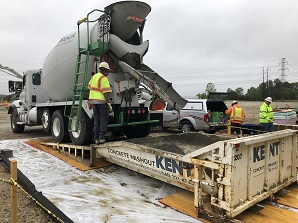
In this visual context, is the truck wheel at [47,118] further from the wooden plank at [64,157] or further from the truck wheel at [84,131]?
the truck wheel at [84,131]

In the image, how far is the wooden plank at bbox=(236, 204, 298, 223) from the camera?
371 centimetres

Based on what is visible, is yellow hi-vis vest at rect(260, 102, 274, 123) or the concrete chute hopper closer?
the concrete chute hopper

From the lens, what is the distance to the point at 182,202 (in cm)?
433

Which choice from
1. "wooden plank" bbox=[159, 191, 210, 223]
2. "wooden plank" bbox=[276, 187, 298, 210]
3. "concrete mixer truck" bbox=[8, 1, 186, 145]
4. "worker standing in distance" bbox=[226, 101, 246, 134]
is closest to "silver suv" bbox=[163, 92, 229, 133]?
"worker standing in distance" bbox=[226, 101, 246, 134]

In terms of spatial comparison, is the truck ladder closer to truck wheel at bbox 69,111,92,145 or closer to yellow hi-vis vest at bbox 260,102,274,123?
truck wheel at bbox 69,111,92,145

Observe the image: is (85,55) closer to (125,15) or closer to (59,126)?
(125,15)

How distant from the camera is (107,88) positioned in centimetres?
579

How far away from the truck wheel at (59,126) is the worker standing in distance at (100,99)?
199 centimetres

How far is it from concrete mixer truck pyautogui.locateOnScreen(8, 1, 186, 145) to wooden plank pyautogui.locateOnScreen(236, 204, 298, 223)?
289 cm

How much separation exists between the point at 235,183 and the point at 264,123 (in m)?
6.17

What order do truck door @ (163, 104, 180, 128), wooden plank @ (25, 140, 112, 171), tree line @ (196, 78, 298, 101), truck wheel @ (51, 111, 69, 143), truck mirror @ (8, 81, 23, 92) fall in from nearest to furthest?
wooden plank @ (25, 140, 112, 171)
truck wheel @ (51, 111, 69, 143)
truck mirror @ (8, 81, 23, 92)
truck door @ (163, 104, 180, 128)
tree line @ (196, 78, 298, 101)

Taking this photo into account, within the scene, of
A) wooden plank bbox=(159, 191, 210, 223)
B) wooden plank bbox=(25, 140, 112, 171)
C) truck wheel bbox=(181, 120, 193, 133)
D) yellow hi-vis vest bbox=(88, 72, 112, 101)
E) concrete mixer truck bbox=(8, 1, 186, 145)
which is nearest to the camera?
wooden plank bbox=(159, 191, 210, 223)

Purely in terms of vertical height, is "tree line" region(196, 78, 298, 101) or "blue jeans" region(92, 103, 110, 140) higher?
"tree line" region(196, 78, 298, 101)

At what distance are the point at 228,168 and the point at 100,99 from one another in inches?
129
